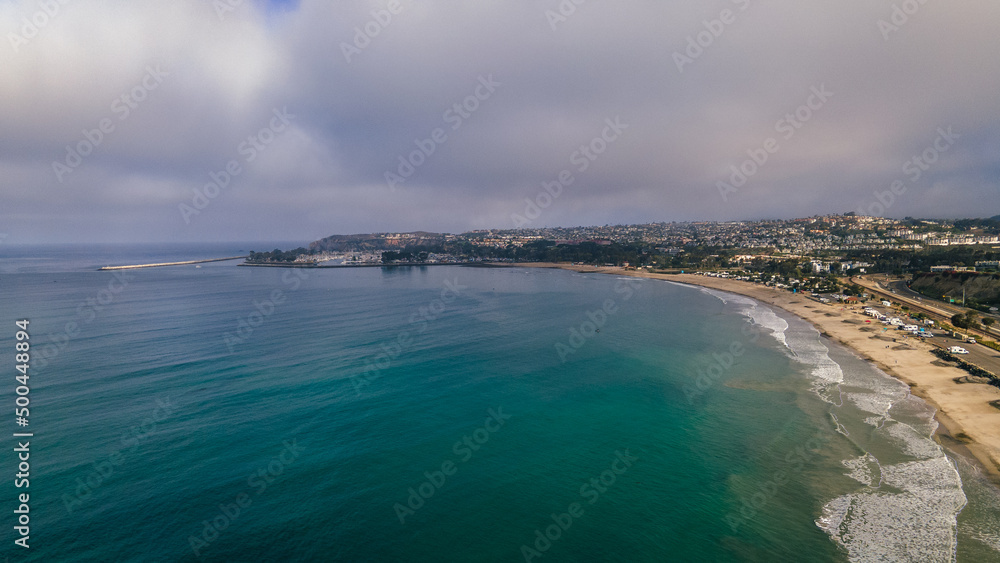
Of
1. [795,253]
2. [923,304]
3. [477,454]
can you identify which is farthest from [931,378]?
[795,253]

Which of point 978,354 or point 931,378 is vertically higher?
point 978,354

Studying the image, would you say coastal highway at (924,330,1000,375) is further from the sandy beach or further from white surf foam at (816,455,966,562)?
white surf foam at (816,455,966,562)

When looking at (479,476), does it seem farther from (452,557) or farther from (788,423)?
(788,423)

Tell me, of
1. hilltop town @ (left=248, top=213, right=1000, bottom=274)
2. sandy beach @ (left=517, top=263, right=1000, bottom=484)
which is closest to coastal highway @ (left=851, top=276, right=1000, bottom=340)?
sandy beach @ (left=517, top=263, right=1000, bottom=484)

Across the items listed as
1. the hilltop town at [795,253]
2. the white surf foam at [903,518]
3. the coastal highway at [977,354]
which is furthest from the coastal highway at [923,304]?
the white surf foam at [903,518]

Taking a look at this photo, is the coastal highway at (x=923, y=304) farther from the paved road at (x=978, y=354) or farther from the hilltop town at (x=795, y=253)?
the hilltop town at (x=795, y=253)

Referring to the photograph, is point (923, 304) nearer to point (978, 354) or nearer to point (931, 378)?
point (978, 354)

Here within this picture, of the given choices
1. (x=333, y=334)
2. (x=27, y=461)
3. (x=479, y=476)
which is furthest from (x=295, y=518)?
(x=333, y=334)
